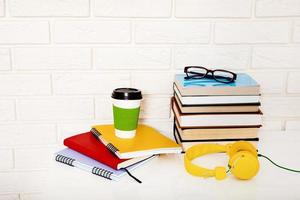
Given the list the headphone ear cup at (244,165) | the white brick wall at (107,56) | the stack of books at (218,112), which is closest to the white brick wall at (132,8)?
the white brick wall at (107,56)

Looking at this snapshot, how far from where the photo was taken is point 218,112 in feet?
3.19

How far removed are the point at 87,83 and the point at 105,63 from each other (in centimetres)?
7

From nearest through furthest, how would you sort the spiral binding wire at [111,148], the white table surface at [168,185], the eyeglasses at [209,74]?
the white table surface at [168,185]
the spiral binding wire at [111,148]
the eyeglasses at [209,74]

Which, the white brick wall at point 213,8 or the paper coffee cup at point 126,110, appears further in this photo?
the white brick wall at point 213,8

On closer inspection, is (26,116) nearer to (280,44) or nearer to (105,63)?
(105,63)

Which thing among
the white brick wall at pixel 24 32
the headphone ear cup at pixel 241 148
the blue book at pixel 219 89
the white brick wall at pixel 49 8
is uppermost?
the white brick wall at pixel 49 8

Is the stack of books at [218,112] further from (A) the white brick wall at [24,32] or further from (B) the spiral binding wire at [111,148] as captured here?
(A) the white brick wall at [24,32]

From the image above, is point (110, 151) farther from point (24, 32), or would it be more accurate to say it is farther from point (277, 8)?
point (277, 8)

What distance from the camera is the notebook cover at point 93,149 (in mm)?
875

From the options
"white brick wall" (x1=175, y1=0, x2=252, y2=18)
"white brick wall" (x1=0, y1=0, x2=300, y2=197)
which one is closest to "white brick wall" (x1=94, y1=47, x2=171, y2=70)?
"white brick wall" (x1=0, y1=0, x2=300, y2=197)

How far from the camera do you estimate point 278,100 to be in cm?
117

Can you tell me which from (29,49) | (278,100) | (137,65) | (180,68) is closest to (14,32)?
(29,49)

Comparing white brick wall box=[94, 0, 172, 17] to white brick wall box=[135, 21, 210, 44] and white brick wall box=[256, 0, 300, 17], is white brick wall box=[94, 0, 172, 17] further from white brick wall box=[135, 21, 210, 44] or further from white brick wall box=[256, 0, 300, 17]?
white brick wall box=[256, 0, 300, 17]

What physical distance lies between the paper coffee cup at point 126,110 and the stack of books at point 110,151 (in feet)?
0.07
